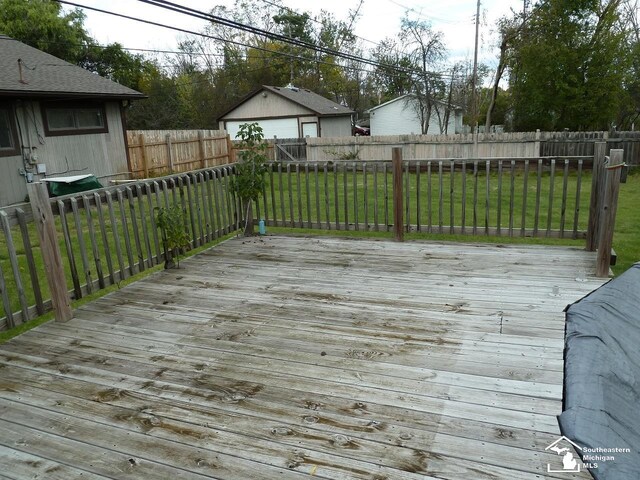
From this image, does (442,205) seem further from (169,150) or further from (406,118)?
(406,118)

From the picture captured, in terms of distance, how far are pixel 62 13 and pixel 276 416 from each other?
93.0ft

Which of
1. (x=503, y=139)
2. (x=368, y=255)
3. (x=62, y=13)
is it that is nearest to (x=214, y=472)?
(x=368, y=255)

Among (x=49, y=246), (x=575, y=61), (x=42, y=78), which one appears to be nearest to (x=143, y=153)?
(x=42, y=78)

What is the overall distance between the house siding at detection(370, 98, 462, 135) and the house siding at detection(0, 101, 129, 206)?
17.8 meters

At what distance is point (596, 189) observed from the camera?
4.86 m

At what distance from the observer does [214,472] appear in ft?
6.81

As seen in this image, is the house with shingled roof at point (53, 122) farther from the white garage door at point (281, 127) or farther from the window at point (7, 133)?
the white garage door at point (281, 127)

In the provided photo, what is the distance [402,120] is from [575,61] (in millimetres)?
12256

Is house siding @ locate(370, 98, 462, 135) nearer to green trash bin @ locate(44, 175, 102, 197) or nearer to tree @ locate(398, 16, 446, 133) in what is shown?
tree @ locate(398, 16, 446, 133)

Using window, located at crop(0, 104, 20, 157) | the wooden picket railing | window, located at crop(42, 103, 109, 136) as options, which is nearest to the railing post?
the wooden picket railing

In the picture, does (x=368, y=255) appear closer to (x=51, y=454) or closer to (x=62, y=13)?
(x=51, y=454)

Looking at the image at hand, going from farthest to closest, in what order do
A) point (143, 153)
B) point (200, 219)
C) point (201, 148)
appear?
point (201, 148) → point (143, 153) → point (200, 219)

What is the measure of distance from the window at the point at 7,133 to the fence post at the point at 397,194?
9.12 m

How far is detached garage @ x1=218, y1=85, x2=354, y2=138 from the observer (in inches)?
899
